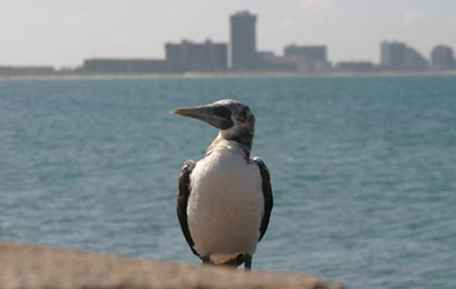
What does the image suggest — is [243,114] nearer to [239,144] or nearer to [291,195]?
[239,144]

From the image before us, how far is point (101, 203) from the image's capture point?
34.0m

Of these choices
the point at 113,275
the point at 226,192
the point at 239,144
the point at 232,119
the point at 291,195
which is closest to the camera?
the point at 113,275

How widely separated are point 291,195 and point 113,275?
32506 mm

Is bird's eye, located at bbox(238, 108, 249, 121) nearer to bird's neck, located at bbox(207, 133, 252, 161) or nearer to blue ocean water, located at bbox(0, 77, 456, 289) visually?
bird's neck, located at bbox(207, 133, 252, 161)

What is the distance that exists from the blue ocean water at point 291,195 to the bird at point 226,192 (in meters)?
13.1

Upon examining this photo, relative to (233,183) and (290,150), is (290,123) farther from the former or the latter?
(233,183)

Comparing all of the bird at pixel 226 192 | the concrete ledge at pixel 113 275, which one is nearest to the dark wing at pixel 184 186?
the bird at pixel 226 192

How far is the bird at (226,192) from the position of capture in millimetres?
7602

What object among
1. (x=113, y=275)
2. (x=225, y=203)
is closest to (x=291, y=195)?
(x=225, y=203)

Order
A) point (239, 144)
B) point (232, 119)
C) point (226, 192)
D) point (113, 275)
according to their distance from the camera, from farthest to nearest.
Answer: point (232, 119)
point (239, 144)
point (226, 192)
point (113, 275)

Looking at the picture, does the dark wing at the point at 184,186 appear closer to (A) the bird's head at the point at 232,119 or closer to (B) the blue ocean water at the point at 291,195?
(A) the bird's head at the point at 232,119

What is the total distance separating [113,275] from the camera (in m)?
3.48

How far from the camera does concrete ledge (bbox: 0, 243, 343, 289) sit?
335 cm

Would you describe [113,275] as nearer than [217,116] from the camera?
Yes
